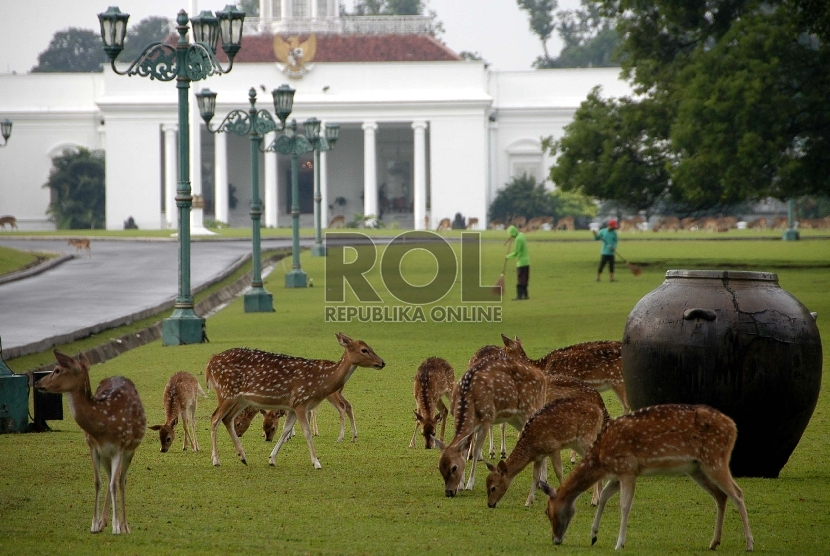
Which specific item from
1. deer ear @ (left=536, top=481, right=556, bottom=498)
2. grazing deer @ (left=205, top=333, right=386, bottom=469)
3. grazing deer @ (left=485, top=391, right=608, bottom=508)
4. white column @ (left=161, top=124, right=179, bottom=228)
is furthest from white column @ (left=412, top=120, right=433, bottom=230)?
deer ear @ (left=536, top=481, right=556, bottom=498)

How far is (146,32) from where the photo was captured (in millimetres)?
142250

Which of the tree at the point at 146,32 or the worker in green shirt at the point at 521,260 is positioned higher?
the tree at the point at 146,32

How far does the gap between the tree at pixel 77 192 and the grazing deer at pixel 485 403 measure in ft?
270

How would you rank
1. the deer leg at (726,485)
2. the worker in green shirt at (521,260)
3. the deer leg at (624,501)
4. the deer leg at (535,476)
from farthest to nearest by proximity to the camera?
1. the worker in green shirt at (521,260)
2. the deer leg at (535,476)
3. the deer leg at (726,485)
4. the deer leg at (624,501)

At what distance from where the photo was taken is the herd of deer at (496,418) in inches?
300

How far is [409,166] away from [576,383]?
87.7 meters

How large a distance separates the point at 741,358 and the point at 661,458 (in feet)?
6.65

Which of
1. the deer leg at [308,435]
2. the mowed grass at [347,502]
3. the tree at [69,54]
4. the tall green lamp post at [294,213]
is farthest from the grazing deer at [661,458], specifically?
the tree at [69,54]

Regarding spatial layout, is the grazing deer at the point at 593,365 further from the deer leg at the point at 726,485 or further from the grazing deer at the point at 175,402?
the deer leg at the point at 726,485

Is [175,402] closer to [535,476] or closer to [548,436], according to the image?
[535,476]

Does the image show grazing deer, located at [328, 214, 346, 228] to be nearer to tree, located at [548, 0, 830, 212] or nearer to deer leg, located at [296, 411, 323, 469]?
tree, located at [548, 0, 830, 212]

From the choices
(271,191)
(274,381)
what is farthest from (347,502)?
(271,191)

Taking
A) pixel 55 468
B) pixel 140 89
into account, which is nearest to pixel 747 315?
pixel 55 468

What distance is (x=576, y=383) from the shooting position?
10242 millimetres
